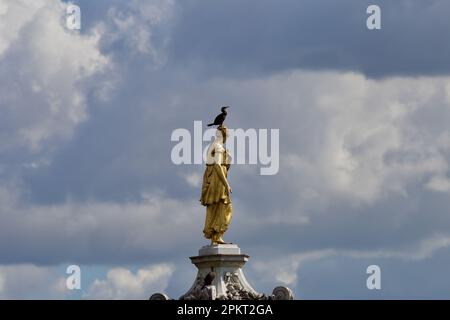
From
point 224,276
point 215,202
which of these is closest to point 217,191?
point 215,202

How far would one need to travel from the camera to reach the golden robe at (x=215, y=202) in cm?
11819

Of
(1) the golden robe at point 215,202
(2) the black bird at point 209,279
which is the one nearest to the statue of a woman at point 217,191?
(1) the golden robe at point 215,202

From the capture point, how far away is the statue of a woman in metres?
118

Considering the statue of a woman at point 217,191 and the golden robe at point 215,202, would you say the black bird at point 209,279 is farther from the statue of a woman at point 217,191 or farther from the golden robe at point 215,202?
the golden robe at point 215,202

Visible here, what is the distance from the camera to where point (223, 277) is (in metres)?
117

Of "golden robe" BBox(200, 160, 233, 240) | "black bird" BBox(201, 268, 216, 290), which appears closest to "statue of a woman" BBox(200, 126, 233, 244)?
"golden robe" BBox(200, 160, 233, 240)

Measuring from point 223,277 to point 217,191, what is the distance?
394cm

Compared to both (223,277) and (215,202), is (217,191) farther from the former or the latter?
(223,277)

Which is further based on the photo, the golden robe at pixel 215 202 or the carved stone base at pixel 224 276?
the golden robe at pixel 215 202

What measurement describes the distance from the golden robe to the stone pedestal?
88 centimetres
